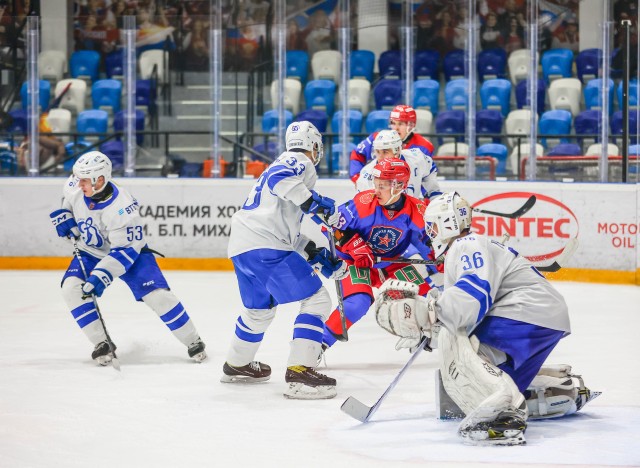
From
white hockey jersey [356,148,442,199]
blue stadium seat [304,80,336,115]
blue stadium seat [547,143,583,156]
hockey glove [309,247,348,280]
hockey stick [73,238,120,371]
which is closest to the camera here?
hockey glove [309,247,348,280]

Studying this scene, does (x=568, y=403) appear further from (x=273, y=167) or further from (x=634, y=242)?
(x=634, y=242)

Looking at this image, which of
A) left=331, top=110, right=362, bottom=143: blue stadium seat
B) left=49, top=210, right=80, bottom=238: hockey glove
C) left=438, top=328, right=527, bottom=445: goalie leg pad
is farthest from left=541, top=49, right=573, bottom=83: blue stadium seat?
left=438, top=328, right=527, bottom=445: goalie leg pad

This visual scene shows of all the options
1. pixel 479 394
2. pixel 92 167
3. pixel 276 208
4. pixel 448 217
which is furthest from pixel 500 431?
pixel 92 167

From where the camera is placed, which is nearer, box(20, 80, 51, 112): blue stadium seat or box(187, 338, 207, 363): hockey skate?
box(187, 338, 207, 363): hockey skate

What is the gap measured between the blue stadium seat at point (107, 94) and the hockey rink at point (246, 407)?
3.22m

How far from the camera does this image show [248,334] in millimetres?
4660

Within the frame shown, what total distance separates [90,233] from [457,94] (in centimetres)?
456

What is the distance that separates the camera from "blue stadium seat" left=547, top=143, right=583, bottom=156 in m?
8.73

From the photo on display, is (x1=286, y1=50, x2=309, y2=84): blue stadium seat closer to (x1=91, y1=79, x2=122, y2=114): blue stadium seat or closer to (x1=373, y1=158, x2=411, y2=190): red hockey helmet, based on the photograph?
(x1=91, y1=79, x2=122, y2=114): blue stadium seat

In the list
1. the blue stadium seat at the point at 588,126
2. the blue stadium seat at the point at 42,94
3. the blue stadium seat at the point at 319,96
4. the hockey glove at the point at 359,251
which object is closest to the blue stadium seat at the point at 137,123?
the blue stadium seat at the point at 42,94

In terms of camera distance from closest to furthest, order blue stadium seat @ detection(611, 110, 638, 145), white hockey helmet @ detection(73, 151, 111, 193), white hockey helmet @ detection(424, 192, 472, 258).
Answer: white hockey helmet @ detection(424, 192, 472, 258)
white hockey helmet @ detection(73, 151, 111, 193)
blue stadium seat @ detection(611, 110, 638, 145)

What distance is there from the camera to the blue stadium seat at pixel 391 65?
9125 millimetres

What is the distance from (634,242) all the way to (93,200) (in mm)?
4426

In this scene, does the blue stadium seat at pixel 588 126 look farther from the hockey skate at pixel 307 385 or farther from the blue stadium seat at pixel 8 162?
the hockey skate at pixel 307 385
